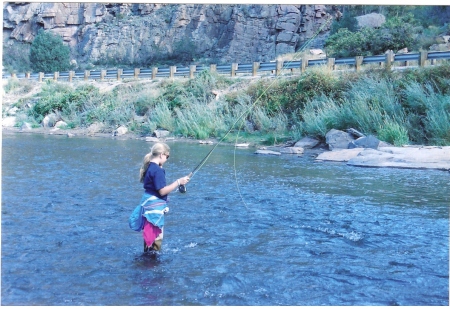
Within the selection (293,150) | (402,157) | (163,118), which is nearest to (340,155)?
(402,157)

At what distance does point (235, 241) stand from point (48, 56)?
41.8 meters

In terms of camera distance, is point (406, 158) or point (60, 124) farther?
point (60, 124)

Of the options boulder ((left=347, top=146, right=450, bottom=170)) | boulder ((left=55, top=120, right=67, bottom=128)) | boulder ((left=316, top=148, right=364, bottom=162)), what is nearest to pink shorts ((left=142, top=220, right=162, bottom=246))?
boulder ((left=347, top=146, right=450, bottom=170))

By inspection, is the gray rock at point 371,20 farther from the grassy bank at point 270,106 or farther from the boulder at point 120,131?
the boulder at point 120,131

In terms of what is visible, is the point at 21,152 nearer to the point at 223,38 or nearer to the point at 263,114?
the point at 263,114

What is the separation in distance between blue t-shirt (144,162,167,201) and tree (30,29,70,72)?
4116cm

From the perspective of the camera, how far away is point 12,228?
7.13 metres

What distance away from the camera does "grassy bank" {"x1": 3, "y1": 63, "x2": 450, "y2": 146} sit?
1708cm

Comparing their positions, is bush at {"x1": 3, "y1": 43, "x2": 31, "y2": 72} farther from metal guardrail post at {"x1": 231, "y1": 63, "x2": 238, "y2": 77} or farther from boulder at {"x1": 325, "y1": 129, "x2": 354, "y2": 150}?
boulder at {"x1": 325, "y1": 129, "x2": 354, "y2": 150}

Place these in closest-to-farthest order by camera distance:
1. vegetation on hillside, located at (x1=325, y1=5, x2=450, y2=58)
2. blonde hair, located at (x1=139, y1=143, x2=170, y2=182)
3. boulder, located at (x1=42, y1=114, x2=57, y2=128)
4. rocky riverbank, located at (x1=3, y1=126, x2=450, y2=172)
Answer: blonde hair, located at (x1=139, y1=143, x2=170, y2=182)
rocky riverbank, located at (x1=3, y1=126, x2=450, y2=172)
boulder, located at (x1=42, y1=114, x2=57, y2=128)
vegetation on hillside, located at (x1=325, y1=5, x2=450, y2=58)

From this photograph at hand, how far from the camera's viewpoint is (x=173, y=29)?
55344 millimetres

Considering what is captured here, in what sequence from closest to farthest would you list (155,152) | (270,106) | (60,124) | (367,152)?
(155,152) < (367,152) < (270,106) < (60,124)

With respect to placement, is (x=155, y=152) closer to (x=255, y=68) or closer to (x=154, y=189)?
(x=154, y=189)

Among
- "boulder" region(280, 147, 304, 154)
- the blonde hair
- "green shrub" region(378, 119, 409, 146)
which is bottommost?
"boulder" region(280, 147, 304, 154)
